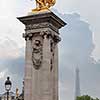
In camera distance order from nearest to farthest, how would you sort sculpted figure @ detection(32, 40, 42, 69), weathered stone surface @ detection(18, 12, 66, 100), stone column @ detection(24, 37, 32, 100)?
weathered stone surface @ detection(18, 12, 66, 100)
stone column @ detection(24, 37, 32, 100)
sculpted figure @ detection(32, 40, 42, 69)

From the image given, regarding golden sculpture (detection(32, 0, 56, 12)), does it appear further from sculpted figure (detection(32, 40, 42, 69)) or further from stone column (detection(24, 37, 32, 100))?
sculpted figure (detection(32, 40, 42, 69))

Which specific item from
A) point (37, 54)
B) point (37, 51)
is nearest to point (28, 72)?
point (37, 54)

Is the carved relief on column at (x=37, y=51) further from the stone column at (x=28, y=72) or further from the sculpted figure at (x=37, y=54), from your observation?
the stone column at (x=28, y=72)

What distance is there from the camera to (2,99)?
234 ft

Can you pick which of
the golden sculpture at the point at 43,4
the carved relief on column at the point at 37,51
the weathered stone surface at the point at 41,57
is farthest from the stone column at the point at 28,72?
the golden sculpture at the point at 43,4

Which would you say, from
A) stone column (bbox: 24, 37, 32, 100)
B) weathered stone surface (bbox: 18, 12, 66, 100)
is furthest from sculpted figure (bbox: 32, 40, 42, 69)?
stone column (bbox: 24, 37, 32, 100)

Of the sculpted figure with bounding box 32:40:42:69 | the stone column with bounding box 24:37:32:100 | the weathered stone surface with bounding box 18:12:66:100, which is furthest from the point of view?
the sculpted figure with bounding box 32:40:42:69

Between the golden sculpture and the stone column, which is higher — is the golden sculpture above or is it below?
above

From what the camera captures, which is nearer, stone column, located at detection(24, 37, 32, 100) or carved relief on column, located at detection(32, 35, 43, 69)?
stone column, located at detection(24, 37, 32, 100)

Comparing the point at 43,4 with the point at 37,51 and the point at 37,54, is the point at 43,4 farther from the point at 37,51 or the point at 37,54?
the point at 37,54

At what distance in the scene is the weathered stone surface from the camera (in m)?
22.7

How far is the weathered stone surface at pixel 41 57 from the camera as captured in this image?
2269 centimetres

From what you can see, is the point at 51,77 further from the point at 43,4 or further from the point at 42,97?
the point at 43,4

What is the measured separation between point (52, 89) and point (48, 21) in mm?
4450
